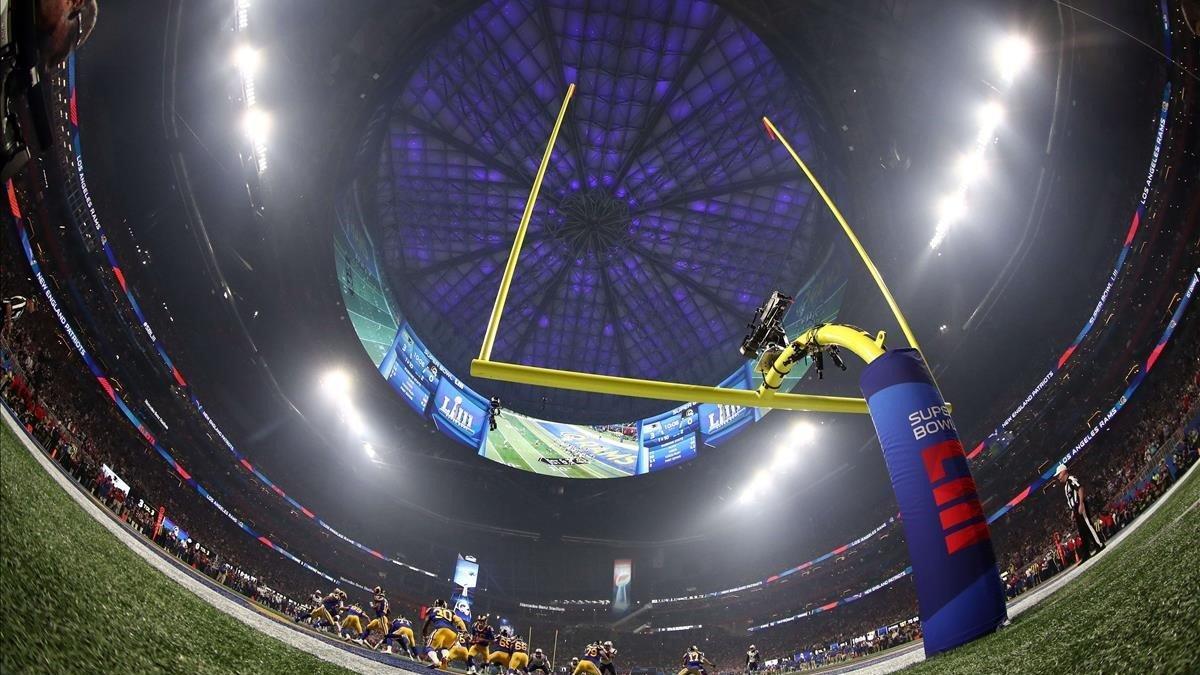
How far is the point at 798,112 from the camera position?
2191 cm

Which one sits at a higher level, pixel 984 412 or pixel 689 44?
pixel 689 44

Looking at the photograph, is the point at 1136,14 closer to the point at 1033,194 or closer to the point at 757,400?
the point at 1033,194

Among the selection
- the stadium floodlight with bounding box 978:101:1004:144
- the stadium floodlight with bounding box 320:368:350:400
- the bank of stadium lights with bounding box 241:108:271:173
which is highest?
the stadium floodlight with bounding box 978:101:1004:144

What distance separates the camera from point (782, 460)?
26734mm

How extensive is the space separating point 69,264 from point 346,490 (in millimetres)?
16791

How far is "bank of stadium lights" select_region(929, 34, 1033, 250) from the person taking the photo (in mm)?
12945

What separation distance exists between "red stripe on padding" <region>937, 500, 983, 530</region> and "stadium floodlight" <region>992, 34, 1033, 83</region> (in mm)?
14134

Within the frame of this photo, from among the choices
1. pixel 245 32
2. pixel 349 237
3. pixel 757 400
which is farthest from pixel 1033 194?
pixel 349 237

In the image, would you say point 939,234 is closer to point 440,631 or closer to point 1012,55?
point 1012,55

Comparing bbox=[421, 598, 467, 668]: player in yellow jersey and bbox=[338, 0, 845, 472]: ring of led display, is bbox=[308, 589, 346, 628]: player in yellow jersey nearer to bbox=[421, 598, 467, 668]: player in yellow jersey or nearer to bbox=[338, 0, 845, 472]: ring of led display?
bbox=[421, 598, 467, 668]: player in yellow jersey

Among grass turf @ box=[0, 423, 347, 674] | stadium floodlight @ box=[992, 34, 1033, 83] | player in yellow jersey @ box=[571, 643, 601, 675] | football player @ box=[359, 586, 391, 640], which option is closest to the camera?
grass turf @ box=[0, 423, 347, 674]

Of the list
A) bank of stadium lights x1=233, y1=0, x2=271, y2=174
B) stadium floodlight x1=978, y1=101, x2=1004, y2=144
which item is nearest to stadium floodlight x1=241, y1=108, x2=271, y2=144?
bank of stadium lights x1=233, y1=0, x2=271, y2=174

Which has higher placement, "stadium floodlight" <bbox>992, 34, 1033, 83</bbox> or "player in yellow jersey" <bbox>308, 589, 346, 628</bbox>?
"stadium floodlight" <bbox>992, 34, 1033, 83</bbox>

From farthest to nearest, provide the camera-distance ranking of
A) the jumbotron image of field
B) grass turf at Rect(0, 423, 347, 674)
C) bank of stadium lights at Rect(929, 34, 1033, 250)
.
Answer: bank of stadium lights at Rect(929, 34, 1033, 250)
the jumbotron image of field
grass turf at Rect(0, 423, 347, 674)
